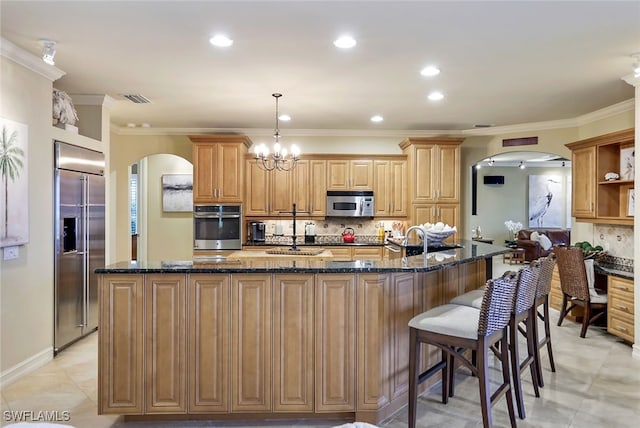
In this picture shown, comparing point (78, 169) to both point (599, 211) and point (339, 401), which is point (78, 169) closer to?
point (339, 401)

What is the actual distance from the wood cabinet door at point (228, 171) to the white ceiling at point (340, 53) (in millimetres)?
883

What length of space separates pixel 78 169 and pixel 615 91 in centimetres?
563

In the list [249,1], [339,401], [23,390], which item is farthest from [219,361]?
[249,1]

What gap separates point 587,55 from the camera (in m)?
3.68

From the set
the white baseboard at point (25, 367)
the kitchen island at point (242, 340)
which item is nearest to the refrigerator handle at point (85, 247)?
the white baseboard at point (25, 367)

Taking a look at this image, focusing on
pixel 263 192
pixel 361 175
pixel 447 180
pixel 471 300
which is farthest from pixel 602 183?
pixel 263 192

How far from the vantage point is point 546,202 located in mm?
12859

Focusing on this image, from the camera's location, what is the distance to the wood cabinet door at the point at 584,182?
211 inches

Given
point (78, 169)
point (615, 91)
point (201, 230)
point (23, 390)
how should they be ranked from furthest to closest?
point (201, 230)
point (615, 91)
point (78, 169)
point (23, 390)

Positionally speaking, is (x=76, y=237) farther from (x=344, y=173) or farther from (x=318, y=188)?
(x=344, y=173)

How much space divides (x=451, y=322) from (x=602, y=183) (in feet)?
12.1

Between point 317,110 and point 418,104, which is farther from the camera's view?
point 317,110

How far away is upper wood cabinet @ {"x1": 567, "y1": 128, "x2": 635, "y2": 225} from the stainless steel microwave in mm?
2880

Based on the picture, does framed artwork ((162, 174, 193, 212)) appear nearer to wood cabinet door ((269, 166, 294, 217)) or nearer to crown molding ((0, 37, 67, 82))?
wood cabinet door ((269, 166, 294, 217))
